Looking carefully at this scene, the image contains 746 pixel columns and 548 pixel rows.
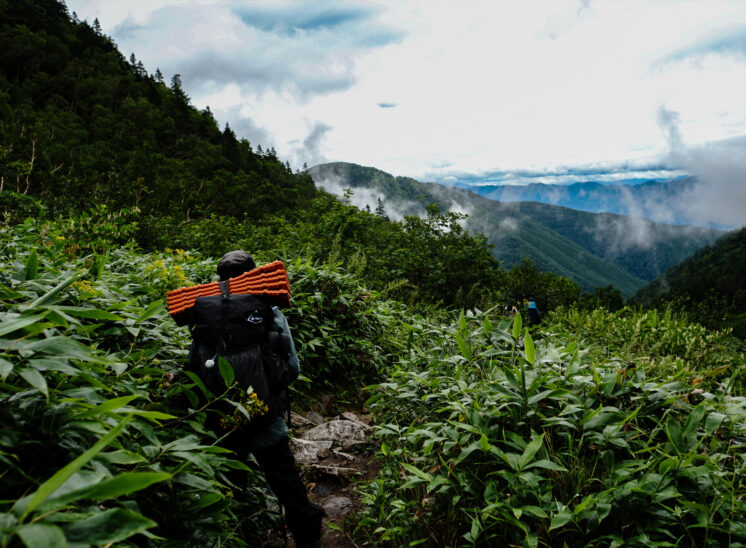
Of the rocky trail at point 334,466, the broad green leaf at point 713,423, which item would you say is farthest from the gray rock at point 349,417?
the broad green leaf at point 713,423

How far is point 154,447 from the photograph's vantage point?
1609 millimetres

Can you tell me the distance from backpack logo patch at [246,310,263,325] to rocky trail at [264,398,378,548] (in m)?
1.58

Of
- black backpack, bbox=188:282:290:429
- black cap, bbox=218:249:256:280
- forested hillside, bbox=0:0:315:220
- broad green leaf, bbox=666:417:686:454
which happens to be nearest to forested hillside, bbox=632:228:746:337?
forested hillside, bbox=0:0:315:220

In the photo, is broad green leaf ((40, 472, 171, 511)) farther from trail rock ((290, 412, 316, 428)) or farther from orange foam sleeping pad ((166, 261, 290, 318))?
trail rock ((290, 412, 316, 428))

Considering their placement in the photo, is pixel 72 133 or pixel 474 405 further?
pixel 72 133

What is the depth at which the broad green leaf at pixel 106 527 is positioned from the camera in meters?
0.81

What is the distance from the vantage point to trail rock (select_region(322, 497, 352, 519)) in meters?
3.46

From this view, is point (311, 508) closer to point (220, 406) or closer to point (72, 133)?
point (220, 406)

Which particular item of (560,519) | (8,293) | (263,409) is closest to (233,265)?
(263,409)

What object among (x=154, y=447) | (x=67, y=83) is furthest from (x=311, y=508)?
(x=67, y=83)

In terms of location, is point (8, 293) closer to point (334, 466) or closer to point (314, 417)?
point (334, 466)

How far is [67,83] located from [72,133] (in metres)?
31.2

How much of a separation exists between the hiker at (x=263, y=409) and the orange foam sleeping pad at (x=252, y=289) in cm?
9

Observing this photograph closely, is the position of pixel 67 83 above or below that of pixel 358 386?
above
